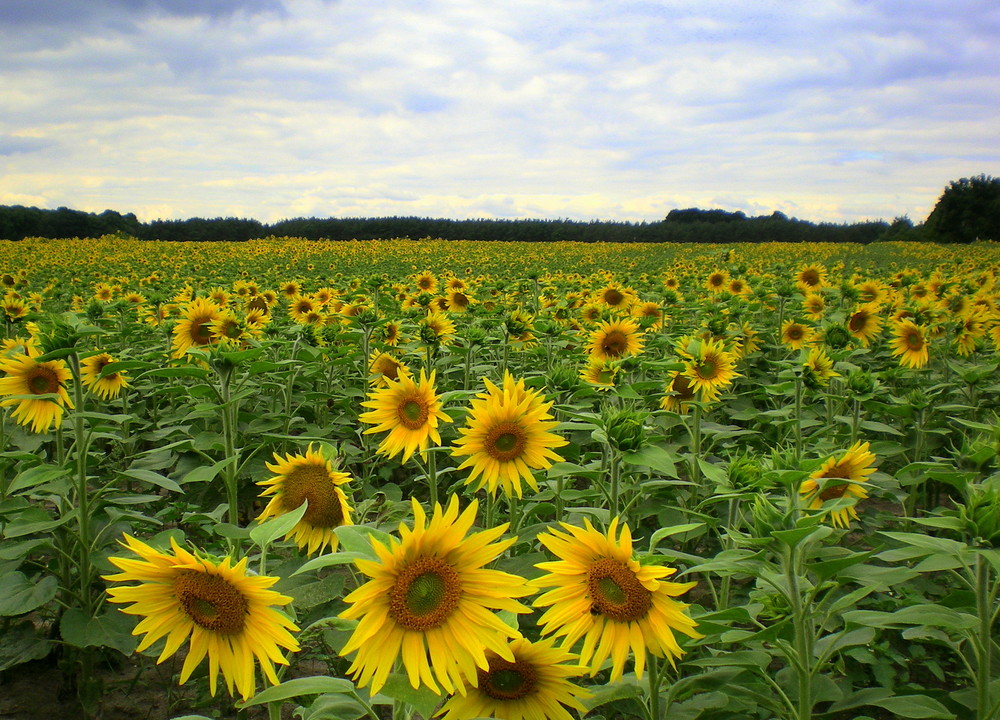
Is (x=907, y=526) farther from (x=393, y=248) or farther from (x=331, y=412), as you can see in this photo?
(x=393, y=248)

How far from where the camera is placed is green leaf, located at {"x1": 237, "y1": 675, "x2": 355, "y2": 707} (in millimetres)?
1156

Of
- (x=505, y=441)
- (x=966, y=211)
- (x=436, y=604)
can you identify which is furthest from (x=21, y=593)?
(x=966, y=211)

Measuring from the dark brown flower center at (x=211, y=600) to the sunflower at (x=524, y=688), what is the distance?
0.42 m

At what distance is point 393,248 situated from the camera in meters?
26.8

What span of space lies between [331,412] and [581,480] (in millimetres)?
1756

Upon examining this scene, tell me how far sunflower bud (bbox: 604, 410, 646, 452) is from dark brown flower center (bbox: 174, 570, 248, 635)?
93cm

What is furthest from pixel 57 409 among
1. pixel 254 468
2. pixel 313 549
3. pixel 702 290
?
pixel 702 290

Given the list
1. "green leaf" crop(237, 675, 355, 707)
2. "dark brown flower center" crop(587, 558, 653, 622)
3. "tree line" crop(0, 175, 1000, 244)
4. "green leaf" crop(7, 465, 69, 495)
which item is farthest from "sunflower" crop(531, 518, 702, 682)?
"tree line" crop(0, 175, 1000, 244)

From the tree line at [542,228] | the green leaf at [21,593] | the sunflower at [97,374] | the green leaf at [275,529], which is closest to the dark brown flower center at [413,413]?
the green leaf at [275,529]

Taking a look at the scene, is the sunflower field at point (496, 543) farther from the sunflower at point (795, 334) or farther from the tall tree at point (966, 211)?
the tall tree at point (966, 211)

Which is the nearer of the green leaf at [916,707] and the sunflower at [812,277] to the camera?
the green leaf at [916,707]

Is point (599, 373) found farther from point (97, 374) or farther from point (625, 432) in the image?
point (97, 374)

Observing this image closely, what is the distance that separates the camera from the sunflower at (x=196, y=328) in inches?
151

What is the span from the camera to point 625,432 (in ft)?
5.57
